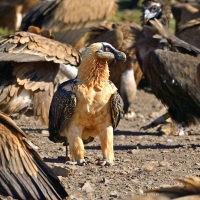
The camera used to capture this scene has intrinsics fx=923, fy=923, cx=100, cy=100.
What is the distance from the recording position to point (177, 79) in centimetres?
1045

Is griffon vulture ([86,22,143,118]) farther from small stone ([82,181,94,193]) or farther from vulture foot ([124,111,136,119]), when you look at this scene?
small stone ([82,181,94,193])

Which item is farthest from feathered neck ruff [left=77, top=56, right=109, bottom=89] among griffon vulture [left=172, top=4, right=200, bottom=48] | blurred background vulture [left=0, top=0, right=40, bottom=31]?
blurred background vulture [left=0, top=0, right=40, bottom=31]

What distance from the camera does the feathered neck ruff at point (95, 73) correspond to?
27.1 ft

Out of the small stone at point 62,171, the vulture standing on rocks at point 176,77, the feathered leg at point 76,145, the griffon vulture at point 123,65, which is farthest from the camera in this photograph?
the griffon vulture at point 123,65

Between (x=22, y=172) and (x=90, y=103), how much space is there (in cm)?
156

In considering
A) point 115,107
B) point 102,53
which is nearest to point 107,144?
point 115,107

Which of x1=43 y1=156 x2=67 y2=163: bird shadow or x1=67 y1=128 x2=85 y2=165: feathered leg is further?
x1=43 y1=156 x2=67 y2=163: bird shadow

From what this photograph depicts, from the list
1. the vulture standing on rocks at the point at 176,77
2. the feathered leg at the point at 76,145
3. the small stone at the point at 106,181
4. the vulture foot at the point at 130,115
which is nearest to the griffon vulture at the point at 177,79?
the vulture standing on rocks at the point at 176,77

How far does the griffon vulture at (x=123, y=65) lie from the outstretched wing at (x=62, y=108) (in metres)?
3.92

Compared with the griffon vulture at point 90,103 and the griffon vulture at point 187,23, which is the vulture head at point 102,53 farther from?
the griffon vulture at point 187,23

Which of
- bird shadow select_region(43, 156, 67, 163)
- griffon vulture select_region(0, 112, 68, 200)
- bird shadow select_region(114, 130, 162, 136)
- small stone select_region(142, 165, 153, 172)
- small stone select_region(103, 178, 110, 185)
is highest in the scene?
griffon vulture select_region(0, 112, 68, 200)

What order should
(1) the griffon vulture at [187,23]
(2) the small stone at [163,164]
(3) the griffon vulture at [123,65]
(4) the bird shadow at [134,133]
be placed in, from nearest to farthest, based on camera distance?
1. (2) the small stone at [163,164]
2. (4) the bird shadow at [134,133]
3. (1) the griffon vulture at [187,23]
4. (3) the griffon vulture at [123,65]

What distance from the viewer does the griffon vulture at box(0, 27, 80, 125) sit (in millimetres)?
9750

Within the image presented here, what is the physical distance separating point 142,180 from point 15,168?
147cm
